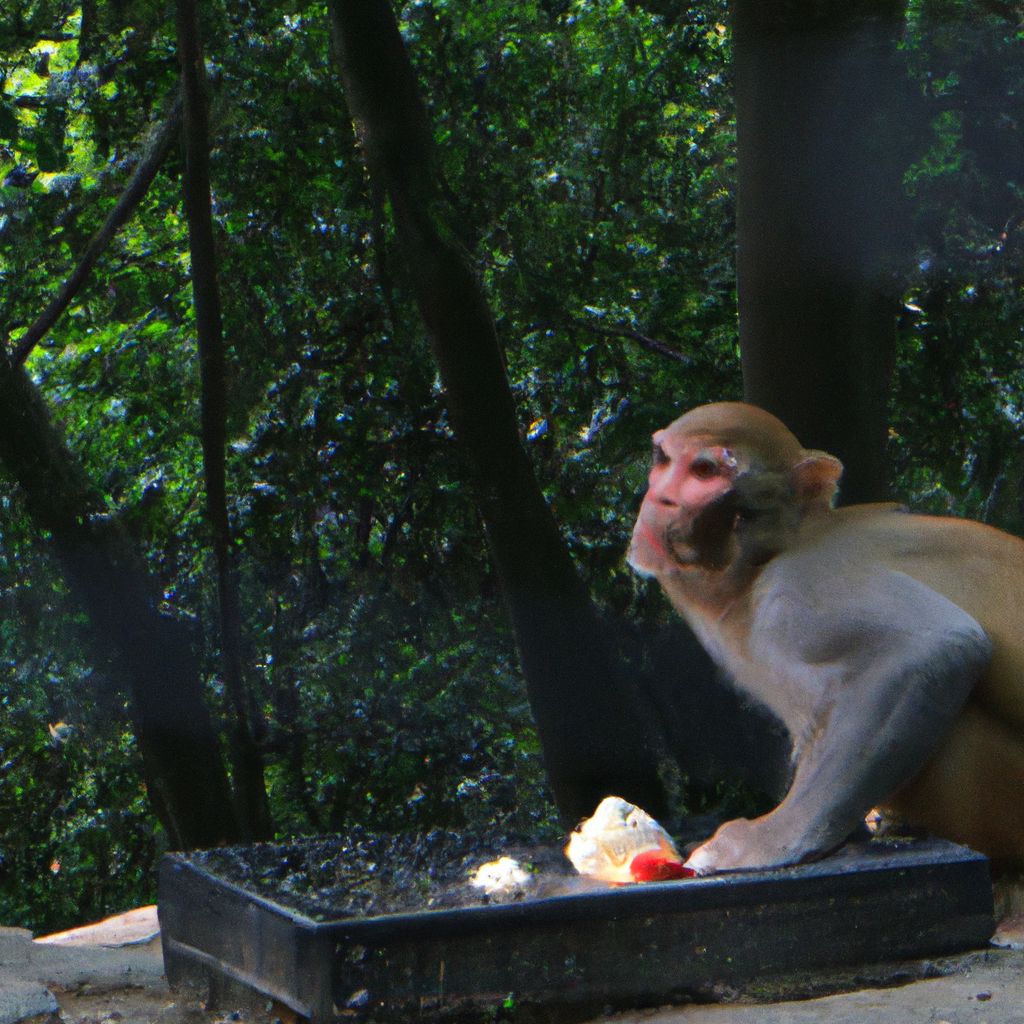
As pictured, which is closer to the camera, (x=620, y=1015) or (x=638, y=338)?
(x=620, y=1015)

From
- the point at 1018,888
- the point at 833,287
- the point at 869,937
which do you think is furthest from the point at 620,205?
the point at 869,937

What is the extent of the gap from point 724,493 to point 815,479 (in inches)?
11.7

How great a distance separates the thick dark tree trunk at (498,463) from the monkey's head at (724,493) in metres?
2.16

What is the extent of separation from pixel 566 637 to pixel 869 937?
3331mm

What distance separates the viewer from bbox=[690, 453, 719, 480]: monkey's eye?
3568 mm

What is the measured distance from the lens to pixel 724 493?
3.54 meters

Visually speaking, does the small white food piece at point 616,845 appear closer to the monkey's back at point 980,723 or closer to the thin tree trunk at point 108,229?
the monkey's back at point 980,723

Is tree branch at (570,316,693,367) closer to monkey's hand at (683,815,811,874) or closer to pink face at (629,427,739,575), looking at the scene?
pink face at (629,427,739,575)

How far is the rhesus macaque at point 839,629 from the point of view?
3027mm

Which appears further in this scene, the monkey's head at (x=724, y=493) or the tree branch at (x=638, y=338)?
the tree branch at (x=638, y=338)

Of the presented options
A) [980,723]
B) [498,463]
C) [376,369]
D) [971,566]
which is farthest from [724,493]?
[376,369]

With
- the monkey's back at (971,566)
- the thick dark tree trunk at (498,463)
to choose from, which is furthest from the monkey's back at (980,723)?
the thick dark tree trunk at (498,463)

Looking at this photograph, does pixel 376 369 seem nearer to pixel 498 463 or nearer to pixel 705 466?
pixel 498 463

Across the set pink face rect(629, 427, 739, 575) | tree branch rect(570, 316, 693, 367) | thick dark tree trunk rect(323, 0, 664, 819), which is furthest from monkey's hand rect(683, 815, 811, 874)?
tree branch rect(570, 316, 693, 367)
